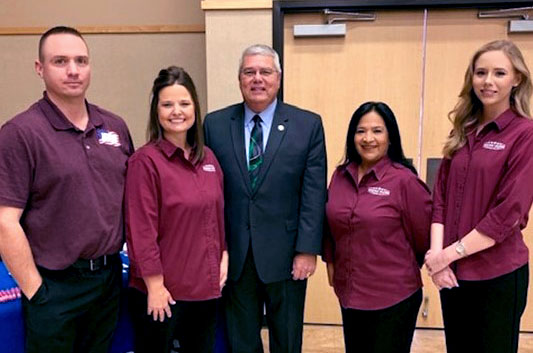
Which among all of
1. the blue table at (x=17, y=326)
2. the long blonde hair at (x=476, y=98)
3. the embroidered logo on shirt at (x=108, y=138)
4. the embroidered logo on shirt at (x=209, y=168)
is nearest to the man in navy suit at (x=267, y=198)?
the embroidered logo on shirt at (x=209, y=168)

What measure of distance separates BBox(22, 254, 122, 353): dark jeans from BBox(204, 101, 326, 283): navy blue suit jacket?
534mm

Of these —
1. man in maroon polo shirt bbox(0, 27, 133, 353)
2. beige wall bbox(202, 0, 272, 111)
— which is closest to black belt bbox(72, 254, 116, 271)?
man in maroon polo shirt bbox(0, 27, 133, 353)

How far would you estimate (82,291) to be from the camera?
1.54 meters

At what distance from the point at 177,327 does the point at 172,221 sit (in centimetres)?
44

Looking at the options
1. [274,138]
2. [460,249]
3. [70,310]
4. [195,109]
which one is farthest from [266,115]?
[70,310]

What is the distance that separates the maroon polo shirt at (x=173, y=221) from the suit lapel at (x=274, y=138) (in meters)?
0.22

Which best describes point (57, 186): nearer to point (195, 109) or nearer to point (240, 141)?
point (195, 109)

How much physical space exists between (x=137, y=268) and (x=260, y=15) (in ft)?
5.99

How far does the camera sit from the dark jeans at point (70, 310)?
58.4 inches

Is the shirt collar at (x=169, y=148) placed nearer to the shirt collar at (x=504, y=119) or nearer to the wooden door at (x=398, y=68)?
the shirt collar at (x=504, y=119)

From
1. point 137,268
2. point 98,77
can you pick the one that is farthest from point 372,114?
point 98,77

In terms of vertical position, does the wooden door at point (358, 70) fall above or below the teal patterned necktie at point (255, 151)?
above

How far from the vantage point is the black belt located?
153 centimetres

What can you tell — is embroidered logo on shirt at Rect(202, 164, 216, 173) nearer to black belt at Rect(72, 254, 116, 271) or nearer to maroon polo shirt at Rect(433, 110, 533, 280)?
black belt at Rect(72, 254, 116, 271)
